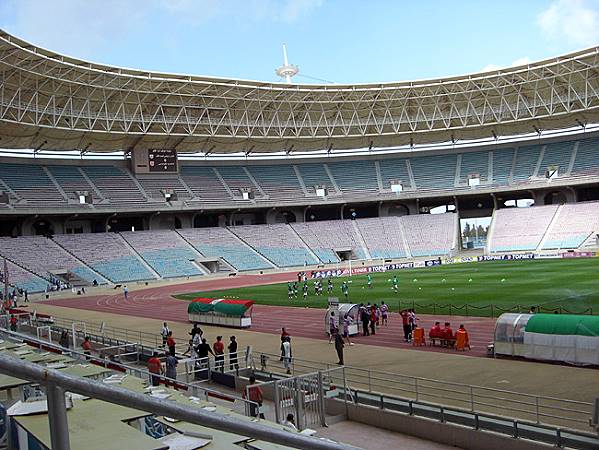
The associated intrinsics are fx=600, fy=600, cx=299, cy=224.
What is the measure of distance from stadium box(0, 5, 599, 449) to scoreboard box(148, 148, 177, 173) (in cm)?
27

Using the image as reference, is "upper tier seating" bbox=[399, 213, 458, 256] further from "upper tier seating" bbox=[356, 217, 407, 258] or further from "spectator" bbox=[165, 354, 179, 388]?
"spectator" bbox=[165, 354, 179, 388]

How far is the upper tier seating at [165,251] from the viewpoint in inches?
2516

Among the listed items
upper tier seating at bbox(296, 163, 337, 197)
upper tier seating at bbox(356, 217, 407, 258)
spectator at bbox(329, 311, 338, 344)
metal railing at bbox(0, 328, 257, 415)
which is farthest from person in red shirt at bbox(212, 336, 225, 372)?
upper tier seating at bbox(296, 163, 337, 197)

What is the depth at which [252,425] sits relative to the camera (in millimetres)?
2121

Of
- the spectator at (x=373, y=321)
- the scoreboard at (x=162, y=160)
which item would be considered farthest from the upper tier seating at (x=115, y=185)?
the spectator at (x=373, y=321)

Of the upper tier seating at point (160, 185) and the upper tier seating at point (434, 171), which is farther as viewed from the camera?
the upper tier seating at point (434, 171)

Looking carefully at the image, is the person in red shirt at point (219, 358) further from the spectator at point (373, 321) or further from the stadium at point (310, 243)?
the spectator at point (373, 321)

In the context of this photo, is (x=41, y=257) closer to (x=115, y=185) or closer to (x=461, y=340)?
(x=115, y=185)

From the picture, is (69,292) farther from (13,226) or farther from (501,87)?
(501,87)

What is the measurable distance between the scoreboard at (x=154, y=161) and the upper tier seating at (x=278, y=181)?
11932mm

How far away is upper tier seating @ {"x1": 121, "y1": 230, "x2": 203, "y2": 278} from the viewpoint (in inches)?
2516

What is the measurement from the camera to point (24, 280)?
54.9m

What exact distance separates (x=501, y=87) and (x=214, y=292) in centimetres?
3925

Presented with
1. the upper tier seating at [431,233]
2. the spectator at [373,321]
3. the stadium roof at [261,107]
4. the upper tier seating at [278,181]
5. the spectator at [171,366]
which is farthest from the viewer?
the upper tier seating at [278,181]
